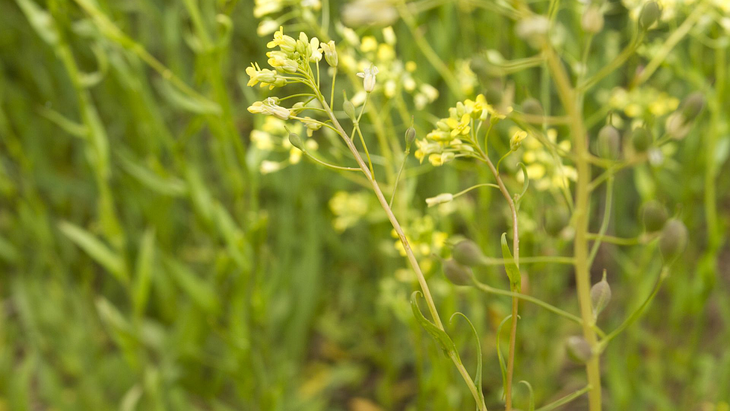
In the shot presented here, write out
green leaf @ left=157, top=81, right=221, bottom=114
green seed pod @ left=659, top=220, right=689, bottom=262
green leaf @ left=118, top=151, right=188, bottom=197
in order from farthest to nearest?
green leaf @ left=118, top=151, right=188, bottom=197 → green leaf @ left=157, top=81, right=221, bottom=114 → green seed pod @ left=659, top=220, right=689, bottom=262

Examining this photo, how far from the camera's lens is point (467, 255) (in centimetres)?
35

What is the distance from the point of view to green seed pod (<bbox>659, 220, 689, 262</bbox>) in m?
0.35

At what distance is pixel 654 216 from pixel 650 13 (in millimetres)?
Result: 147

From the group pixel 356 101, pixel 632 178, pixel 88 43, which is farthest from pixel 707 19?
pixel 88 43

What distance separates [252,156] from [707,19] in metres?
0.62

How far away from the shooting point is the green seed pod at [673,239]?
1.15 feet

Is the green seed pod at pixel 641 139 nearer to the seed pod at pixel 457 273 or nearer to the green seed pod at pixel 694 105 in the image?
the green seed pod at pixel 694 105

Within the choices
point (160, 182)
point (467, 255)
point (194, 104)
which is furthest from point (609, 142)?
point (160, 182)

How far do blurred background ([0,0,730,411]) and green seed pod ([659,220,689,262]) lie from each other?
11.4 inches

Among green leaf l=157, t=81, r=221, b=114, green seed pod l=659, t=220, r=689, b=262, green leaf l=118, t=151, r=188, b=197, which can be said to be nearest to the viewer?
green seed pod l=659, t=220, r=689, b=262

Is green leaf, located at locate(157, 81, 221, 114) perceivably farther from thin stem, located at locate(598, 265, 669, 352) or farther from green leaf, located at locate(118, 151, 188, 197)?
thin stem, located at locate(598, 265, 669, 352)

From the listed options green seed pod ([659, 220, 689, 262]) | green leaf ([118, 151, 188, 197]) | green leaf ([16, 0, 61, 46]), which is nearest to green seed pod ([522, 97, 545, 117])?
green seed pod ([659, 220, 689, 262])

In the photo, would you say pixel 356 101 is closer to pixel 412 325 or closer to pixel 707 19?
pixel 412 325

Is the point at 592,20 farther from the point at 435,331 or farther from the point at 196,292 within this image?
the point at 196,292
